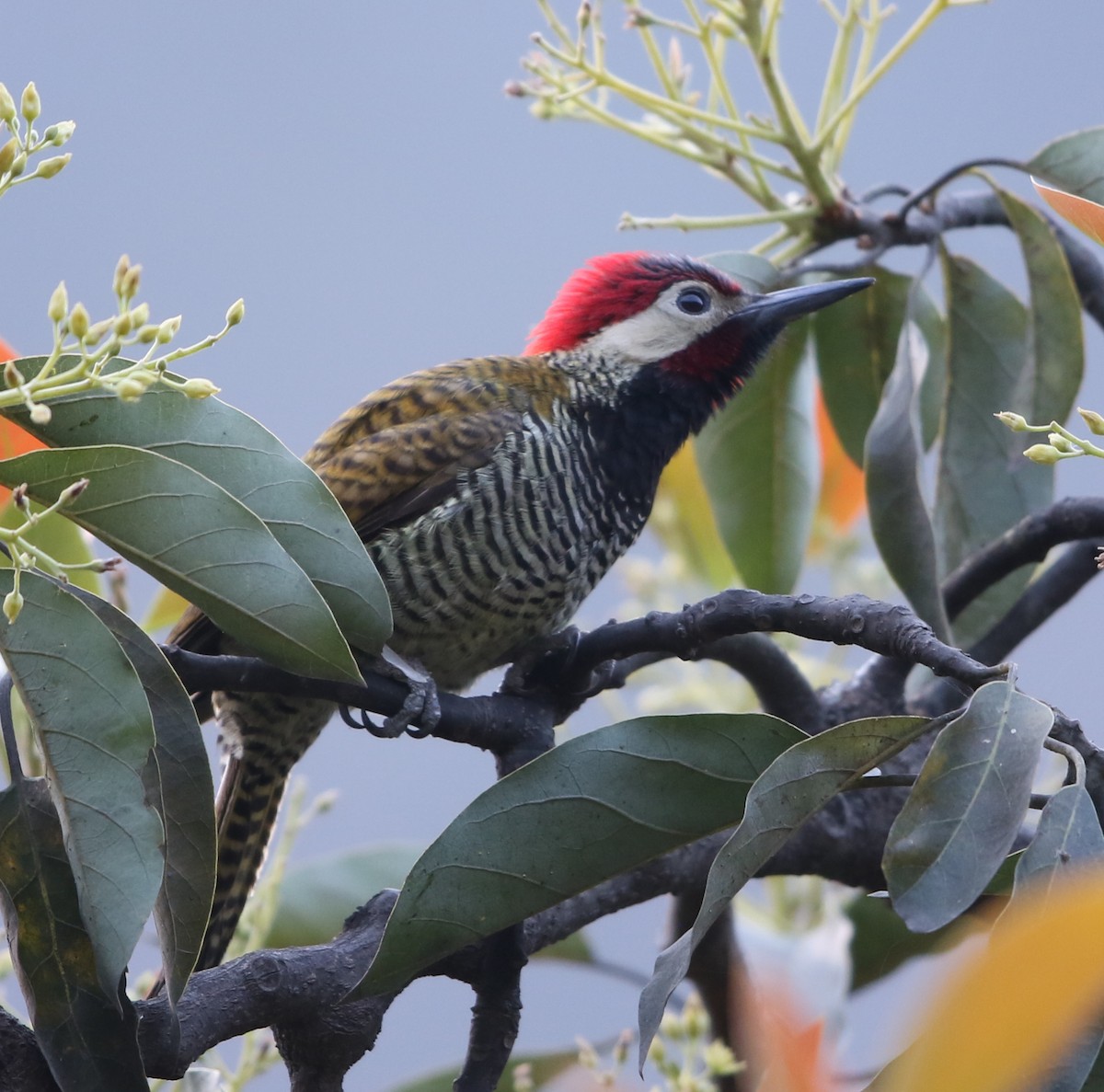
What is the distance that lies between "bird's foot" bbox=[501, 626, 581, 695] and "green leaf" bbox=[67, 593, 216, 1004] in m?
0.40

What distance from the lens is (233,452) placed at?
0.90 m

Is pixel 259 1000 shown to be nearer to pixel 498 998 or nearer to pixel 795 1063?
pixel 498 998

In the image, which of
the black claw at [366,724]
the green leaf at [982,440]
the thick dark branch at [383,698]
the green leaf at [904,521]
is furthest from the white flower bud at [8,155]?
the green leaf at [982,440]

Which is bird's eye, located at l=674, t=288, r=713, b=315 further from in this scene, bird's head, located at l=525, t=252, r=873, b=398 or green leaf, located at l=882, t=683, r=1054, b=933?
green leaf, located at l=882, t=683, r=1054, b=933

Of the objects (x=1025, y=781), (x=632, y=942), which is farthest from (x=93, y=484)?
(x=632, y=942)

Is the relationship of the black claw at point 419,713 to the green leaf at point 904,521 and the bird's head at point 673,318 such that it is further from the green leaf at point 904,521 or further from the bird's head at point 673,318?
the bird's head at point 673,318

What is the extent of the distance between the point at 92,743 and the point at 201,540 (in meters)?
0.14

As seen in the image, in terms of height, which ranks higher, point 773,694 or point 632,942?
point 773,694

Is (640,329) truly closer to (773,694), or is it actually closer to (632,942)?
(773,694)

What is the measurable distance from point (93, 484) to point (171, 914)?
27 cm

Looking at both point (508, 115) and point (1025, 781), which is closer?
point (1025, 781)

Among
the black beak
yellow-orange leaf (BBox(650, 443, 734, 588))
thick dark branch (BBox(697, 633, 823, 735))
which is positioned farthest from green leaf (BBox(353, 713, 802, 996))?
yellow-orange leaf (BBox(650, 443, 734, 588))

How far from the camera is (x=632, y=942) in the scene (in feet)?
12.1

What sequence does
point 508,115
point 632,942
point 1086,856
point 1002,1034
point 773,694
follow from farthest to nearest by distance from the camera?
point 508,115
point 632,942
point 773,694
point 1086,856
point 1002,1034
